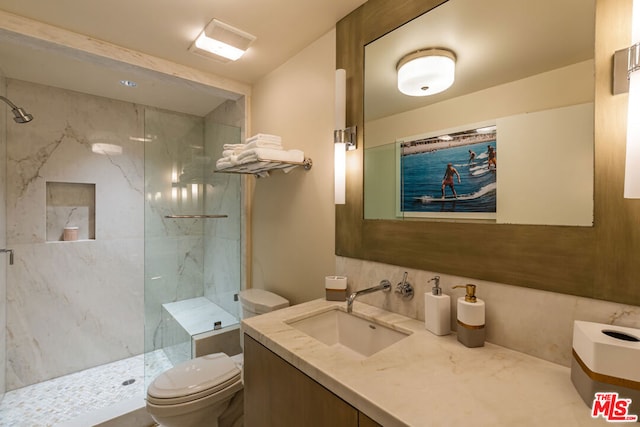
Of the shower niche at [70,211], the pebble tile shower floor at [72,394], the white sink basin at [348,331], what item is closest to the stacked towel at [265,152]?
the white sink basin at [348,331]

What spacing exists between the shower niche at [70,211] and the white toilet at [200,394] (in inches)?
69.2

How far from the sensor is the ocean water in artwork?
101 centimetres

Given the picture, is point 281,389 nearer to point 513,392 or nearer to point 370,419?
point 370,419

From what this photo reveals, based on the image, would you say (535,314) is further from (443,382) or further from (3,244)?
(3,244)

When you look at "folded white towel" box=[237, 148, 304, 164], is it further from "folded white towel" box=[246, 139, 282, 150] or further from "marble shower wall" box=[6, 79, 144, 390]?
"marble shower wall" box=[6, 79, 144, 390]

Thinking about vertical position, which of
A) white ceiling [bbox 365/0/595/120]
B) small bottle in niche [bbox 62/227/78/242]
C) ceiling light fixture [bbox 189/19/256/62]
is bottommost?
small bottle in niche [bbox 62/227/78/242]

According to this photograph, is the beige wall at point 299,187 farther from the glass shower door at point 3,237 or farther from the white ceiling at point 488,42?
the glass shower door at point 3,237

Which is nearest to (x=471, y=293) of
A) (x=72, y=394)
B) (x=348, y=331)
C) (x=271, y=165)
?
(x=348, y=331)

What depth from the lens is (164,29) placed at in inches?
64.9

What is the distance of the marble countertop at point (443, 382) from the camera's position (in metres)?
0.63

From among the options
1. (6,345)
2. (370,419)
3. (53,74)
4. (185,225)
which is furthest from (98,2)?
(6,345)

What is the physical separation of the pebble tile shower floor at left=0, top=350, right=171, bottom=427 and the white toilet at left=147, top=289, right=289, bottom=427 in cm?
69

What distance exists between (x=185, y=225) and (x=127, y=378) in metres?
1.39

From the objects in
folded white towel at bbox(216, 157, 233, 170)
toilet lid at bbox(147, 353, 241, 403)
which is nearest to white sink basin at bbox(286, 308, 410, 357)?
toilet lid at bbox(147, 353, 241, 403)
